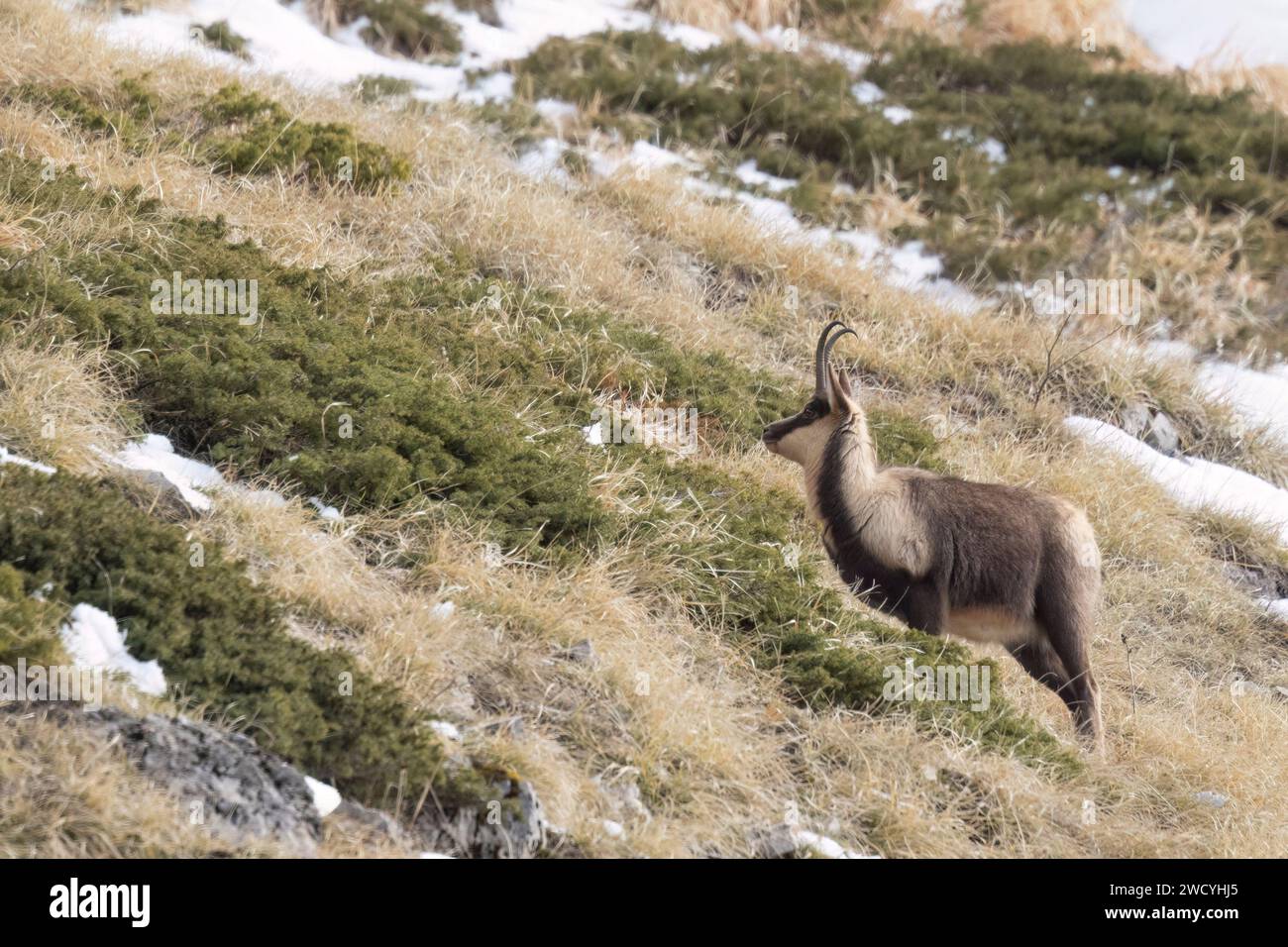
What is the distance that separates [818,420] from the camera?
7.28m

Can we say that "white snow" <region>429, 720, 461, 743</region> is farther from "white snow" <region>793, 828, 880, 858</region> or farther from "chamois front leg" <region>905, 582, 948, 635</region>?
"chamois front leg" <region>905, 582, 948, 635</region>

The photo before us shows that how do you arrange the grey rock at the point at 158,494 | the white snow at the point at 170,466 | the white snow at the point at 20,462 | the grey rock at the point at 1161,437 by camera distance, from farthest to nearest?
1. the grey rock at the point at 1161,437
2. the white snow at the point at 170,466
3. the grey rock at the point at 158,494
4. the white snow at the point at 20,462

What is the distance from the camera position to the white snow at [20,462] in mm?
5570

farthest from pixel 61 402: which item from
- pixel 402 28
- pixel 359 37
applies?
pixel 402 28

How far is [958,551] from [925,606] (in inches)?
12.3

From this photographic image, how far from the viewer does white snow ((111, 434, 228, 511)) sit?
6207 millimetres

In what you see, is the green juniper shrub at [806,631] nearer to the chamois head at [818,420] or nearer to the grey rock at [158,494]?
the chamois head at [818,420]

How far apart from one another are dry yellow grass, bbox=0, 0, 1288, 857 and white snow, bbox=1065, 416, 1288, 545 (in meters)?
0.35

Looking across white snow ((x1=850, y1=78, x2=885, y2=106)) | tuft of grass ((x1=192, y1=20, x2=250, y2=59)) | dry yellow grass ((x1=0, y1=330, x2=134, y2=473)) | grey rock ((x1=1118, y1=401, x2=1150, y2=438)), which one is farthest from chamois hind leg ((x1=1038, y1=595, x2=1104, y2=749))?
white snow ((x1=850, y1=78, x2=885, y2=106))

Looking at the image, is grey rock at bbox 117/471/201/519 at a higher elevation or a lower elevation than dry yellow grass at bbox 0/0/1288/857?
higher

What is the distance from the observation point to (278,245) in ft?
29.0

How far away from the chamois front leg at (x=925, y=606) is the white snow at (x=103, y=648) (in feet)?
11.9

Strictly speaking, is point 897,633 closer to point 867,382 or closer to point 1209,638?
point 1209,638

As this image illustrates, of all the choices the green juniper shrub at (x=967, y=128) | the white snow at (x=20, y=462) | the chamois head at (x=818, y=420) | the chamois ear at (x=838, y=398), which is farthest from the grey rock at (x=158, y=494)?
the green juniper shrub at (x=967, y=128)
